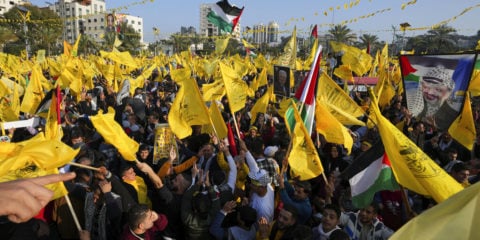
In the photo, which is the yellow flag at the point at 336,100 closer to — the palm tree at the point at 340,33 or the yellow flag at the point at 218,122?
the yellow flag at the point at 218,122

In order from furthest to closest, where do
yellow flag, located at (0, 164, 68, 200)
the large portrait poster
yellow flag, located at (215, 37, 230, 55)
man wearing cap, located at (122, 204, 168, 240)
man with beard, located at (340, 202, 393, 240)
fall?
yellow flag, located at (215, 37, 230, 55), the large portrait poster, man with beard, located at (340, 202, 393, 240), yellow flag, located at (0, 164, 68, 200), man wearing cap, located at (122, 204, 168, 240)

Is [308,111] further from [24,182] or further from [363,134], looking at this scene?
[24,182]

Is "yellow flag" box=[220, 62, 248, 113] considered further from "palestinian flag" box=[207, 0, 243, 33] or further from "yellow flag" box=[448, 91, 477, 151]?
"palestinian flag" box=[207, 0, 243, 33]

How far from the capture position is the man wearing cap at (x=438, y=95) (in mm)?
4289

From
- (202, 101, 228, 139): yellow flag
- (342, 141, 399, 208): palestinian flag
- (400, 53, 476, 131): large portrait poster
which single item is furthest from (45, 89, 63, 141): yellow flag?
(400, 53, 476, 131): large portrait poster

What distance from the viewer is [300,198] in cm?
418

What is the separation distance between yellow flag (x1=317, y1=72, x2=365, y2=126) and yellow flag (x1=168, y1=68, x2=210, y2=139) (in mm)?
1903

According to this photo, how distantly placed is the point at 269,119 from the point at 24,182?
7.66 meters

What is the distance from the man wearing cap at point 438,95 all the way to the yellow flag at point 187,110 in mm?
2994

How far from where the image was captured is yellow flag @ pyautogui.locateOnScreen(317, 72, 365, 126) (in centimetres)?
537

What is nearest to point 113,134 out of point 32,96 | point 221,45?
point 32,96

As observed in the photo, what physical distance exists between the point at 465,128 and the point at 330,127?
2.08 m

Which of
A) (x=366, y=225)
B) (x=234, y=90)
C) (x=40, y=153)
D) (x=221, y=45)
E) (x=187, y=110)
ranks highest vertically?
(x=221, y=45)

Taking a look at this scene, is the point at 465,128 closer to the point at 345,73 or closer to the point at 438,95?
the point at 438,95
